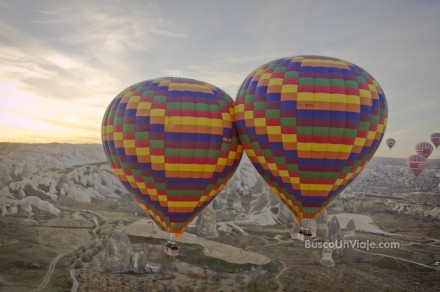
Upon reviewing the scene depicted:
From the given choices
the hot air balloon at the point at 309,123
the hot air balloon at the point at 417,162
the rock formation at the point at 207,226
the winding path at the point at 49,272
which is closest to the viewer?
the hot air balloon at the point at 309,123

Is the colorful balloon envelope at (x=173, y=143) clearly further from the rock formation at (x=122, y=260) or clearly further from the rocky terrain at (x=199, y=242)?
the rock formation at (x=122, y=260)

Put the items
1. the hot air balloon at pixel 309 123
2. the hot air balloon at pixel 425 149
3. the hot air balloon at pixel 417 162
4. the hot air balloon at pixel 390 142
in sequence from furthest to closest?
1. the hot air balloon at pixel 390 142
2. the hot air balloon at pixel 425 149
3. the hot air balloon at pixel 417 162
4. the hot air balloon at pixel 309 123

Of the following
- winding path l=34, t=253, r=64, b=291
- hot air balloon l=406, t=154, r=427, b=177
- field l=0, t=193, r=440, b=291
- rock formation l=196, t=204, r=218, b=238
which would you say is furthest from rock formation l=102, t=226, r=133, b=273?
hot air balloon l=406, t=154, r=427, b=177

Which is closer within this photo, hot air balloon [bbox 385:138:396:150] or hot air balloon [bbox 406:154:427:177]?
hot air balloon [bbox 406:154:427:177]

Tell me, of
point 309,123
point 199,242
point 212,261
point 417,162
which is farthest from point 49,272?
point 417,162

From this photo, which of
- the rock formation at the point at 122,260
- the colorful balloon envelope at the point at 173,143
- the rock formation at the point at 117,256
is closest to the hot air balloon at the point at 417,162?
the rock formation at the point at 122,260

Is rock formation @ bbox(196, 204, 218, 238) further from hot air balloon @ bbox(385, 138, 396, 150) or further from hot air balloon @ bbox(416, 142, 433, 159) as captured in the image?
hot air balloon @ bbox(385, 138, 396, 150)

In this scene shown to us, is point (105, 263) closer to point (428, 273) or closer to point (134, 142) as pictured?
point (134, 142)
